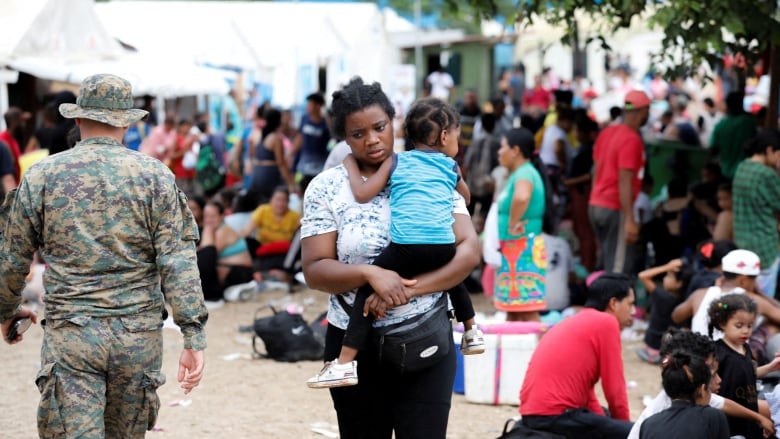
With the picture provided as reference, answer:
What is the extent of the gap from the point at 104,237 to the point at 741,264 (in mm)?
4521

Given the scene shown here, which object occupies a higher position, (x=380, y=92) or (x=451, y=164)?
(x=380, y=92)

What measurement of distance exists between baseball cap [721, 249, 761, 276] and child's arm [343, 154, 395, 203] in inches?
149

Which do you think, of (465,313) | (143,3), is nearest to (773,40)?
(465,313)

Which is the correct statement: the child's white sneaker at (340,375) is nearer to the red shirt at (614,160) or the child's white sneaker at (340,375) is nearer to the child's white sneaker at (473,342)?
the child's white sneaker at (473,342)

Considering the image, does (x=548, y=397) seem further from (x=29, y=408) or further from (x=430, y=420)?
(x=29, y=408)

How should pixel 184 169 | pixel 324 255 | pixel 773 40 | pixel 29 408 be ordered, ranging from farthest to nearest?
pixel 184 169
pixel 773 40
pixel 29 408
pixel 324 255

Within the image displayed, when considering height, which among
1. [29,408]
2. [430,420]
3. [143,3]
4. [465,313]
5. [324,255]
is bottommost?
[29,408]

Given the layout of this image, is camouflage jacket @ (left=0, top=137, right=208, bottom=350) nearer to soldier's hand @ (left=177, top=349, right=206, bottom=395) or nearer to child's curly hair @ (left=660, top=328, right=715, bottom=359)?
soldier's hand @ (left=177, top=349, right=206, bottom=395)

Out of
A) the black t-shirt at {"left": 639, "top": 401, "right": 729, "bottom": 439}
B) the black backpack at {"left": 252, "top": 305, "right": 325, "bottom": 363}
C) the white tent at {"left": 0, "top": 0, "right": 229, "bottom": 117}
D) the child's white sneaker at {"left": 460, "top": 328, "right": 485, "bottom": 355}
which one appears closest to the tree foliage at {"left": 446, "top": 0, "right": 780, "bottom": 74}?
the black backpack at {"left": 252, "top": 305, "right": 325, "bottom": 363}

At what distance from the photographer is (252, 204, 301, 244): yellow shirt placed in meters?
12.6

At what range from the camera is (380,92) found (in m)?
4.11

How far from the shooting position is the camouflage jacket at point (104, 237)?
397cm

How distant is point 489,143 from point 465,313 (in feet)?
32.6

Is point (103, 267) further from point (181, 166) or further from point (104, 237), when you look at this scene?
point (181, 166)
